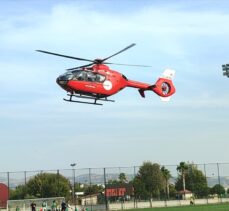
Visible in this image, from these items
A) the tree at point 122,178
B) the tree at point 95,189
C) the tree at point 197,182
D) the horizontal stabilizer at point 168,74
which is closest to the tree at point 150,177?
the tree at point 197,182

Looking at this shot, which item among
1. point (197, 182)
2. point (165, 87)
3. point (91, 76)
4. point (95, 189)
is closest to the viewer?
point (91, 76)

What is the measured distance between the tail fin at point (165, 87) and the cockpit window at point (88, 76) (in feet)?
17.6

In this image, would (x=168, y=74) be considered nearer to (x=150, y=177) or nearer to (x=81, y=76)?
(x=81, y=76)

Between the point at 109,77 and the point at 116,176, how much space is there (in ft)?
129

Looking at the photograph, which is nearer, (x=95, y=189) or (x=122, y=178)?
(x=122, y=178)

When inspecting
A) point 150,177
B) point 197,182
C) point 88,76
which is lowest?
point 197,182

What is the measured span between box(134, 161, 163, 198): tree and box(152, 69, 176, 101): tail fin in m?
43.5

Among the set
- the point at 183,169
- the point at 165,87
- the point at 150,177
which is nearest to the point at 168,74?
the point at 165,87

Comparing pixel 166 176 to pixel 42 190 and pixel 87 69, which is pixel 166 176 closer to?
pixel 42 190

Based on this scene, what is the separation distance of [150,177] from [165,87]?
5194 cm

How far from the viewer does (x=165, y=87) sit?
35.8 meters

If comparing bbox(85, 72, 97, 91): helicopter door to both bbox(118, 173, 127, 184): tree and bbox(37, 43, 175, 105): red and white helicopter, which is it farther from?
bbox(118, 173, 127, 184): tree

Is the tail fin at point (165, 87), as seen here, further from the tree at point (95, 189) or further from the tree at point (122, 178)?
the tree at point (95, 189)

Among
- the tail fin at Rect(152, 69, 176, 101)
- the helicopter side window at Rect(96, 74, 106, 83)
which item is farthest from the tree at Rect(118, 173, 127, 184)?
the helicopter side window at Rect(96, 74, 106, 83)
